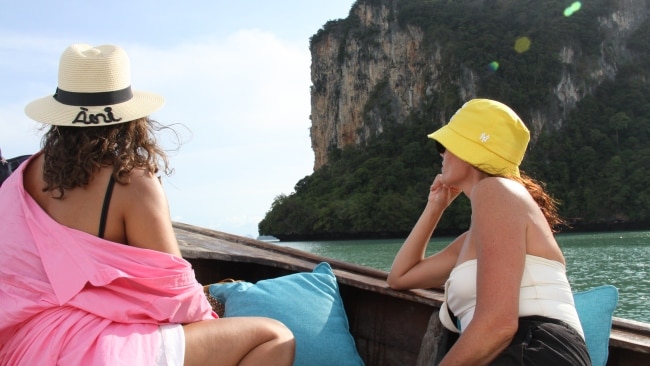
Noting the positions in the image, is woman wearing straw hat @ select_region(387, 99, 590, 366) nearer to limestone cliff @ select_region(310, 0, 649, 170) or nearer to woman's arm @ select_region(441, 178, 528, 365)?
woman's arm @ select_region(441, 178, 528, 365)

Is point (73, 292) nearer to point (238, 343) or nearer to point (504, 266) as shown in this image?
point (238, 343)

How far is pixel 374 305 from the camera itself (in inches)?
103

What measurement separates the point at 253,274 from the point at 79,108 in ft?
6.31

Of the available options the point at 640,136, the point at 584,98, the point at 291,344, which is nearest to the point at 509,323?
the point at 291,344

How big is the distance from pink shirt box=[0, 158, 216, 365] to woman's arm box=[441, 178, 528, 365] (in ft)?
2.10

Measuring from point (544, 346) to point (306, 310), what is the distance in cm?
106

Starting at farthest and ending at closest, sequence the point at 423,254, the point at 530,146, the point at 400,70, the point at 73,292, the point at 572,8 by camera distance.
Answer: the point at 400,70 < the point at 572,8 < the point at 530,146 < the point at 423,254 < the point at 73,292

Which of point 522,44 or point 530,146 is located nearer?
point 530,146

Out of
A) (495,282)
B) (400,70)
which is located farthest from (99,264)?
(400,70)

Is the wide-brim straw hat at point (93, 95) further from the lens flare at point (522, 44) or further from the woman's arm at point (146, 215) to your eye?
the lens flare at point (522, 44)

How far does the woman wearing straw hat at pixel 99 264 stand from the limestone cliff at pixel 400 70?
58508mm

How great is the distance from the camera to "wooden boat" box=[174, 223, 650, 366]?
1947mm

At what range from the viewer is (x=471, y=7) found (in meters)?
67.8

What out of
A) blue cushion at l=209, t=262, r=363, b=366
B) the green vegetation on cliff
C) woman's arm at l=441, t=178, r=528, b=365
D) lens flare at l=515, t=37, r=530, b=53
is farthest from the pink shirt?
lens flare at l=515, t=37, r=530, b=53
